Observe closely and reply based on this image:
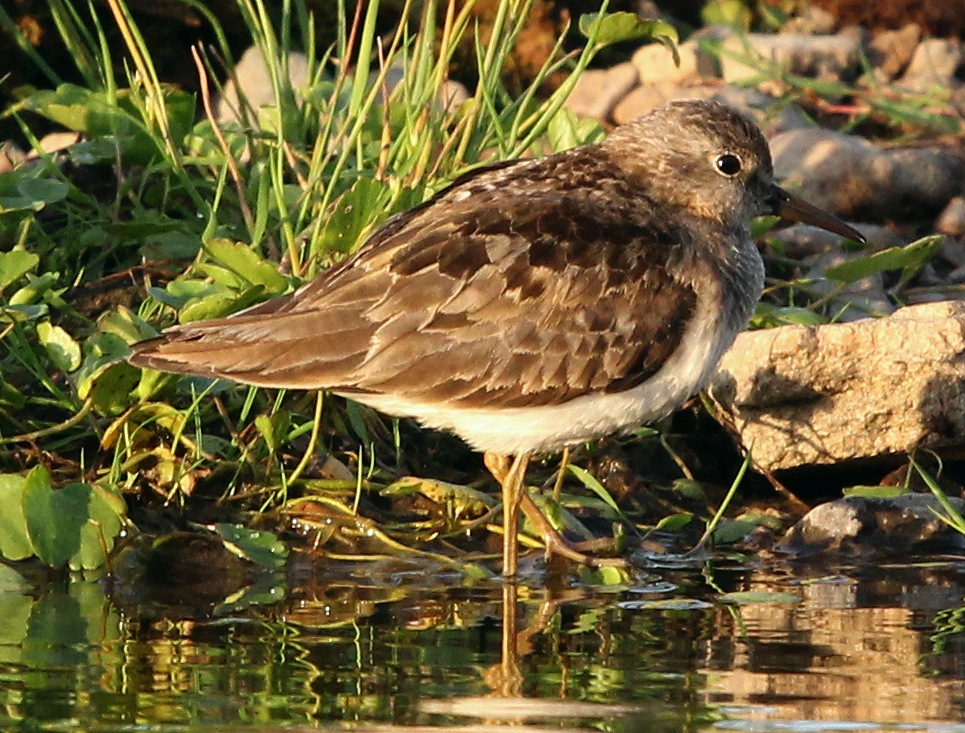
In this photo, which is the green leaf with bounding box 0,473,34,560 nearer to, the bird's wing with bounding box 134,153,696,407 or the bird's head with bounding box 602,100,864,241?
the bird's wing with bounding box 134,153,696,407

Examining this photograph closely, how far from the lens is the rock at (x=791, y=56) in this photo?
10.8 m

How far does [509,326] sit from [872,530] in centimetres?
168

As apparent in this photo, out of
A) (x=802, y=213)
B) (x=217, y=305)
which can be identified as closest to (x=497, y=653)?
(x=217, y=305)

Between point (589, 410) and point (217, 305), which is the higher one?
point (217, 305)

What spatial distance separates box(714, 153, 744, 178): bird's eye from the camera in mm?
6945

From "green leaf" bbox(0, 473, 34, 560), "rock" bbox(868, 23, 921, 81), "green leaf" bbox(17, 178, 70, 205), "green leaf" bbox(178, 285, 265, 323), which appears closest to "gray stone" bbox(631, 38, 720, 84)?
"rock" bbox(868, 23, 921, 81)

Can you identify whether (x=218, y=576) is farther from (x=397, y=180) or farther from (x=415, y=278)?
(x=397, y=180)

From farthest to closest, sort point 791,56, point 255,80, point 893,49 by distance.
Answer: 1. point 893,49
2. point 791,56
3. point 255,80

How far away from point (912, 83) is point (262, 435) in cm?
581

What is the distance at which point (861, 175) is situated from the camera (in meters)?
9.62

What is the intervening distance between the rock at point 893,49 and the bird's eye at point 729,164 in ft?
14.8

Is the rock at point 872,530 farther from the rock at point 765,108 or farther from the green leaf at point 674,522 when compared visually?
the rock at point 765,108

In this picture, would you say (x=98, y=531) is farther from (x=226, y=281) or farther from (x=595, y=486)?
(x=595, y=486)

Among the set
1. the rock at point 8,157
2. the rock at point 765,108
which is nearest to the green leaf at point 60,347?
the rock at point 8,157
